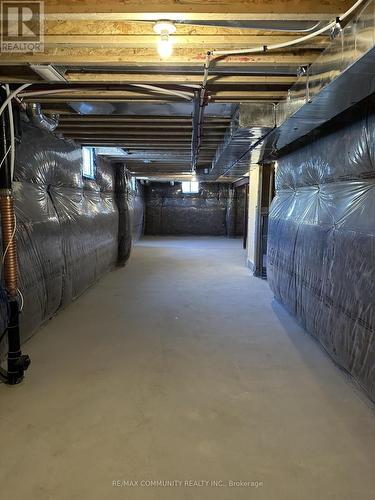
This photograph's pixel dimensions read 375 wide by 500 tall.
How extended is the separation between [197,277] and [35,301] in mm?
2803

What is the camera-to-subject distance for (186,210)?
479 inches

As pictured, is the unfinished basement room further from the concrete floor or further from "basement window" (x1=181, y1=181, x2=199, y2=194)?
"basement window" (x1=181, y1=181, x2=199, y2=194)

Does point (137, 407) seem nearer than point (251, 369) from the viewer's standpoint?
Yes

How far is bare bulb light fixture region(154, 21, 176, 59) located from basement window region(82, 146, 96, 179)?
2.99m

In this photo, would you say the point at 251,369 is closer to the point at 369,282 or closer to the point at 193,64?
the point at 369,282

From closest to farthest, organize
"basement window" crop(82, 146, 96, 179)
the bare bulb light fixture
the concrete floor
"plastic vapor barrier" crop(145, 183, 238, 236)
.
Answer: the concrete floor < the bare bulb light fixture < "basement window" crop(82, 146, 96, 179) < "plastic vapor barrier" crop(145, 183, 238, 236)

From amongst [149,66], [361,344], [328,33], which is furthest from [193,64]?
[361,344]

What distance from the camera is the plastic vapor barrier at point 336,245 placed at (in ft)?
6.32

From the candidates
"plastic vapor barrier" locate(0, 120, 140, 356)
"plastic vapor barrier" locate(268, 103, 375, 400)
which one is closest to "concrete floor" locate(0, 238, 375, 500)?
"plastic vapor barrier" locate(268, 103, 375, 400)

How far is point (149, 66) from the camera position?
6.82ft

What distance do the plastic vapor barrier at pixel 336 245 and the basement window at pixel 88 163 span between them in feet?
8.73

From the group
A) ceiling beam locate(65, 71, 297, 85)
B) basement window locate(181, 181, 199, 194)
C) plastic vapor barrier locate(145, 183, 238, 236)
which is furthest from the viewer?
plastic vapor barrier locate(145, 183, 238, 236)

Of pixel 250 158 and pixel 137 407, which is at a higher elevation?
pixel 250 158

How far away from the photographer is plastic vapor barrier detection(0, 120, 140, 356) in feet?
8.83
